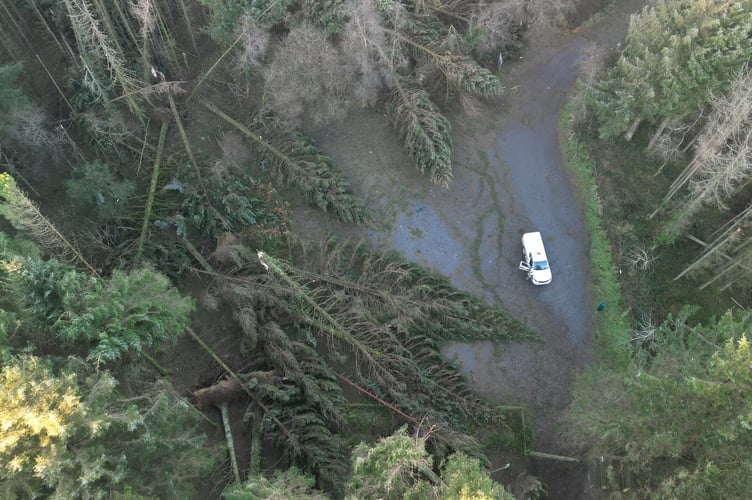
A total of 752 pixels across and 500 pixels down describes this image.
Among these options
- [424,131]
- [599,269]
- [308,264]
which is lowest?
[599,269]

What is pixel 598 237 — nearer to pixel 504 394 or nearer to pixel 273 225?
pixel 504 394

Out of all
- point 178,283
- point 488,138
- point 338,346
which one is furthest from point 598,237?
point 178,283

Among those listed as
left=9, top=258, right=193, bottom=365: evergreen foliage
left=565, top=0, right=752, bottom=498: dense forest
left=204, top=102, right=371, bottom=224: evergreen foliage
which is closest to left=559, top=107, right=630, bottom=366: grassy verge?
left=565, top=0, right=752, bottom=498: dense forest

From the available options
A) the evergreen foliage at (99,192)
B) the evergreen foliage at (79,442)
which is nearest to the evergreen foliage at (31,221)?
the evergreen foliage at (99,192)

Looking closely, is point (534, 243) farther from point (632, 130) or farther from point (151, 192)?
point (151, 192)

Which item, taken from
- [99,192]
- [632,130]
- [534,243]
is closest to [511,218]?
[534,243]

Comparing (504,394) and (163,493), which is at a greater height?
(163,493)

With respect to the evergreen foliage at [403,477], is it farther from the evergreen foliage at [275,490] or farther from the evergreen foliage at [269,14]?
the evergreen foliage at [269,14]
